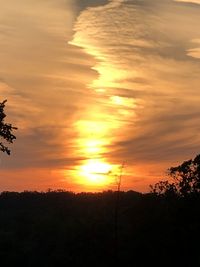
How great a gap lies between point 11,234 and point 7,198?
45600mm

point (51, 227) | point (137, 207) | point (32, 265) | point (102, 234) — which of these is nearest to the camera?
point (137, 207)

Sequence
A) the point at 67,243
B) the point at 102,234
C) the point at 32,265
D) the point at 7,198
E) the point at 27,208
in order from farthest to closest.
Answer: the point at 7,198
the point at 27,208
the point at 32,265
the point at 67,243
the point at 102,234

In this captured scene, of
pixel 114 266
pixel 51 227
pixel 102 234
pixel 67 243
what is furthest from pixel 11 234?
pixel 114 266

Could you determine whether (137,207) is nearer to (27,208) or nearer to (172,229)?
(172,229)

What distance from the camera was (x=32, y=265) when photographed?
318 ft

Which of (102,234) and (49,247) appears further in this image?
(49,247)

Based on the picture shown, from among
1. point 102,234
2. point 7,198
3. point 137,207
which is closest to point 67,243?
point 102,234

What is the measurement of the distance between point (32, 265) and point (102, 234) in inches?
761

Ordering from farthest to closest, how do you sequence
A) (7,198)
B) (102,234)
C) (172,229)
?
(7,198) → (102,234) → (172,229)

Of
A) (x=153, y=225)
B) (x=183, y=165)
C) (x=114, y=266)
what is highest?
(x=183, y=165)

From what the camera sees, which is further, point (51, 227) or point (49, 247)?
point (51, 227)

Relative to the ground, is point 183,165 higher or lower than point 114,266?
higher

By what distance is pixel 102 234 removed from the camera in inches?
3214

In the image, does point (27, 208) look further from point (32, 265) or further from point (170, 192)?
point (170, 192)
